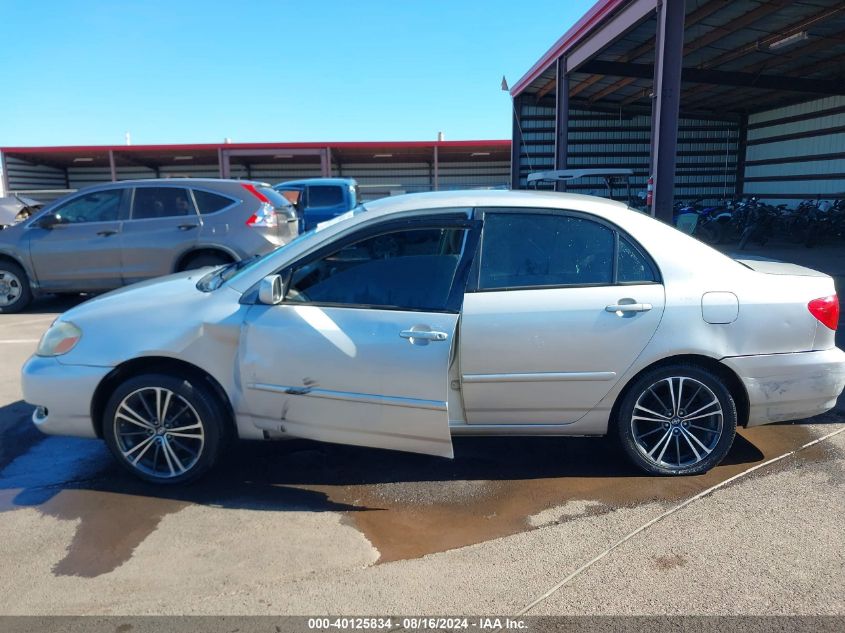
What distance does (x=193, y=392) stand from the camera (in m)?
3.51

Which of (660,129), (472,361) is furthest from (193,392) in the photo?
(660,129)

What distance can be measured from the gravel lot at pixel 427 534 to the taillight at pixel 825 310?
2.93ft

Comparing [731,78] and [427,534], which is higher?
[731,78]

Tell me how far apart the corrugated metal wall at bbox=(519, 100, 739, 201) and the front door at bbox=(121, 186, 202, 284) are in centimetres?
1467

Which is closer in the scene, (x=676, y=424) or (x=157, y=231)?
(x=676, y=424)

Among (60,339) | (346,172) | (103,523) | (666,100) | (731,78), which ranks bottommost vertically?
(103,523)

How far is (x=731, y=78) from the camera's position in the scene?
16.9m

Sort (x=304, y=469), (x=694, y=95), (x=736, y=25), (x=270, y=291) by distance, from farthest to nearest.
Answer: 1. (x=694, y=95)
2. (x=736, y=25)
3. (x=304, y=469)
4. (x=270, y=291)

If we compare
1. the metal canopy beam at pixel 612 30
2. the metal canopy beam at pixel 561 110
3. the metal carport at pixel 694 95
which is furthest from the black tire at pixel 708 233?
the metal canopy beam at pixel 612 30

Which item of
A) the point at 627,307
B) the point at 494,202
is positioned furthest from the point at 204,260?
the point at 627,307

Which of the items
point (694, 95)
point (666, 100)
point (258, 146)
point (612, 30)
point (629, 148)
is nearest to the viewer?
point (666, 100)

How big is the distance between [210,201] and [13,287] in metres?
3.07

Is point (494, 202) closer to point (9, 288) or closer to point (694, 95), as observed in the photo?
point (9, 288)

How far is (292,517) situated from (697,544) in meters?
2.00
